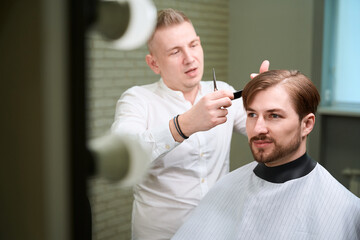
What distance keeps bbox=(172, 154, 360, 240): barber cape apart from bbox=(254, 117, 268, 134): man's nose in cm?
19

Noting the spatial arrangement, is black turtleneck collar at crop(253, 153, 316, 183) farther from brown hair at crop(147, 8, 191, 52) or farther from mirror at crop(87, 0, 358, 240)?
mirror at crop(87, 0, 358, 240)

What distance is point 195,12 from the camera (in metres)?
3.92

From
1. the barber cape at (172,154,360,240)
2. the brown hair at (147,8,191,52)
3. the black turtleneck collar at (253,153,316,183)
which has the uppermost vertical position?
the brown hair at (147,8,191,52)

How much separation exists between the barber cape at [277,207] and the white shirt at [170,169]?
9 cm

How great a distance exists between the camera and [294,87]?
5.02ft

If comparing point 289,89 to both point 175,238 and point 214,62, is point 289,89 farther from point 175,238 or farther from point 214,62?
point 214,62

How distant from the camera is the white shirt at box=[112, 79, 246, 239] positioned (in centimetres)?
186

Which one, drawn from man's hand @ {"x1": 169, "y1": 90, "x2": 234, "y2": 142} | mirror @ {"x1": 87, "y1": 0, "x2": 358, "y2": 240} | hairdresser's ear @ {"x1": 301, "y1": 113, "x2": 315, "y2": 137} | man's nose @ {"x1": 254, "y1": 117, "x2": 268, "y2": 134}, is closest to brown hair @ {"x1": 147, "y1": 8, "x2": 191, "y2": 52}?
man's hand @ {"x1": 169, "y1": 90, "x2": 234, "y2": 142}

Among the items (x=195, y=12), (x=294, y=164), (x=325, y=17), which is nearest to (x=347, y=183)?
(x=325, y=17)

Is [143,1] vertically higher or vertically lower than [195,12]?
lower

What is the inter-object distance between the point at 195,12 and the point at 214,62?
53 cm

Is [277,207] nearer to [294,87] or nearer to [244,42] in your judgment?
[294,87]

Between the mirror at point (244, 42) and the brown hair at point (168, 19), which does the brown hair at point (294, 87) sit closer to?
the brown hair at point (168, 19)

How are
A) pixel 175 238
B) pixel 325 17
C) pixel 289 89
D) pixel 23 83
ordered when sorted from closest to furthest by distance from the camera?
pixel 23 83 → pixel 289 89 → pixel 175 238 → pixel 325 17
